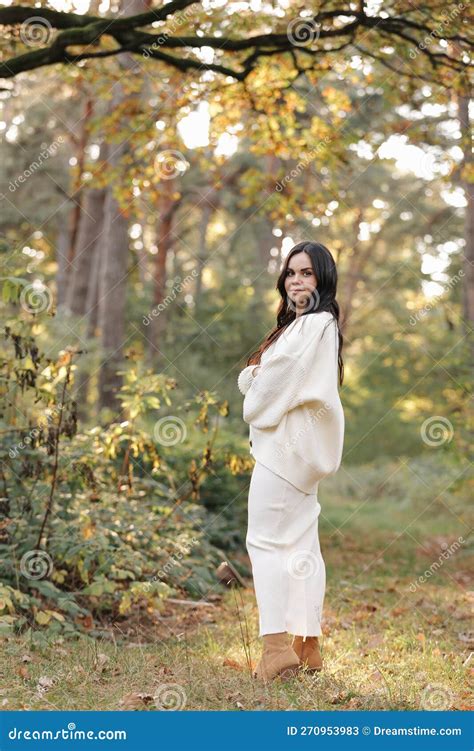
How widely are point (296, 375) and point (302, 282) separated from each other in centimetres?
54

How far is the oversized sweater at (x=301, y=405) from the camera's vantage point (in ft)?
14.1

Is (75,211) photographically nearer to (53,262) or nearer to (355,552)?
(53,262)

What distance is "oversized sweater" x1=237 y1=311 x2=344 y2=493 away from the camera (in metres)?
4.29

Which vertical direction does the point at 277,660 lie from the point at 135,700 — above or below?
above

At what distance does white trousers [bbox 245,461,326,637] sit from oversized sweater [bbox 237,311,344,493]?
0.10 metres
